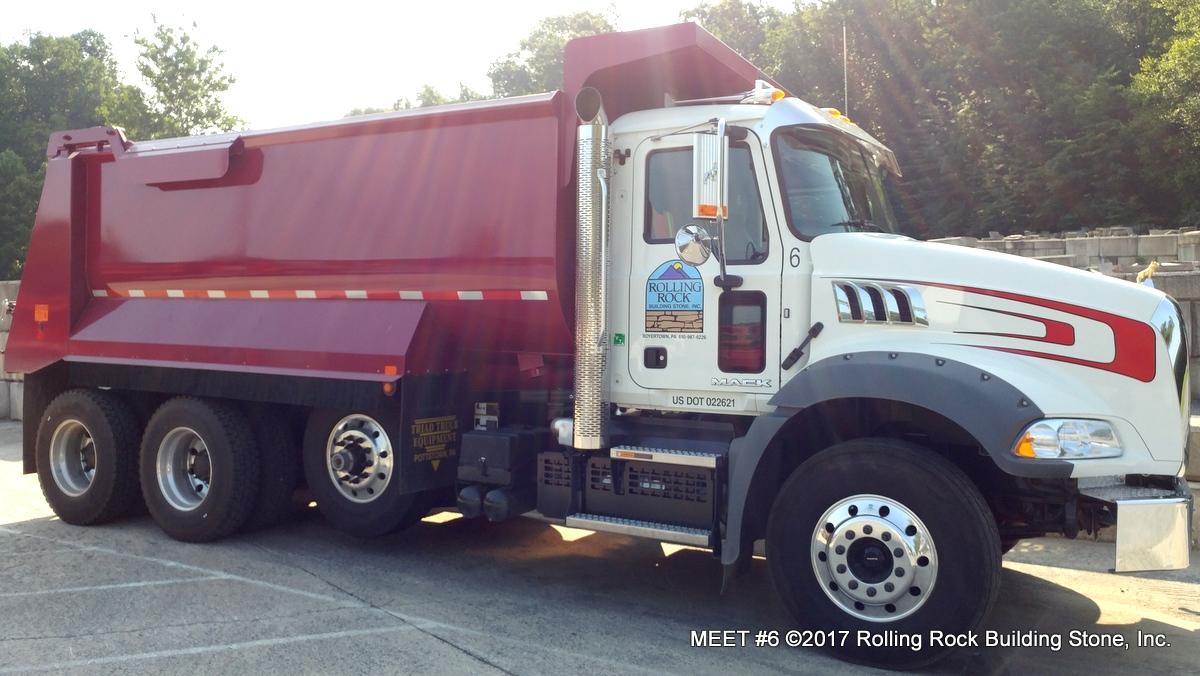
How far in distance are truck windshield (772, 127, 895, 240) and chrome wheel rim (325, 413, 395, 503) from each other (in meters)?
3.20

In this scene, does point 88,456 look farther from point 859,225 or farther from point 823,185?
point 859,225

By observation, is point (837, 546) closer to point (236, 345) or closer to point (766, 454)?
point (766, 454)

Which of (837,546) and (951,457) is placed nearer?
(837,546)

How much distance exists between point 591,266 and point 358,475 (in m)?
2.47

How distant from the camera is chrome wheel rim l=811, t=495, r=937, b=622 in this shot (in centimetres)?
475

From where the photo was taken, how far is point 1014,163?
45.7 metres

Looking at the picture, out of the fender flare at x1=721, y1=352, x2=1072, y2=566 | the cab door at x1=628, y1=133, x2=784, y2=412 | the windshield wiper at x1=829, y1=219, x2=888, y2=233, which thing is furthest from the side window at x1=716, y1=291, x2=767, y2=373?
the windshield wiper at x1=829, y1=219, x2=888, y2=233

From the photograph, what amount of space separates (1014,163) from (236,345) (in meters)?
45.0

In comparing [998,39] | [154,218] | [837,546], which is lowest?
[837,546]

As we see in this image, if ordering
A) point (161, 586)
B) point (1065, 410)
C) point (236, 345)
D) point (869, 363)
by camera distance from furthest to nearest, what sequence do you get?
point (236, 345) → point (161, 586) → point (869, 363) → point (1065, 410)

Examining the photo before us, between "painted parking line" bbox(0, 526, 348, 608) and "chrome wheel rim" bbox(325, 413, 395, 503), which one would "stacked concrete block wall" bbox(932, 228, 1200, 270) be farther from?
"painted parking line" bbox(0, 526, 348, 608)

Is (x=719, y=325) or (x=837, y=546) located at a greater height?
(x=719, y=325)

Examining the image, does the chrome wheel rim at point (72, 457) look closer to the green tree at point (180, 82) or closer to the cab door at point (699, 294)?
the cab door at point (699, 294)

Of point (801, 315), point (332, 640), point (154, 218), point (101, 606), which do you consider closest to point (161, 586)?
point (101, 606)
